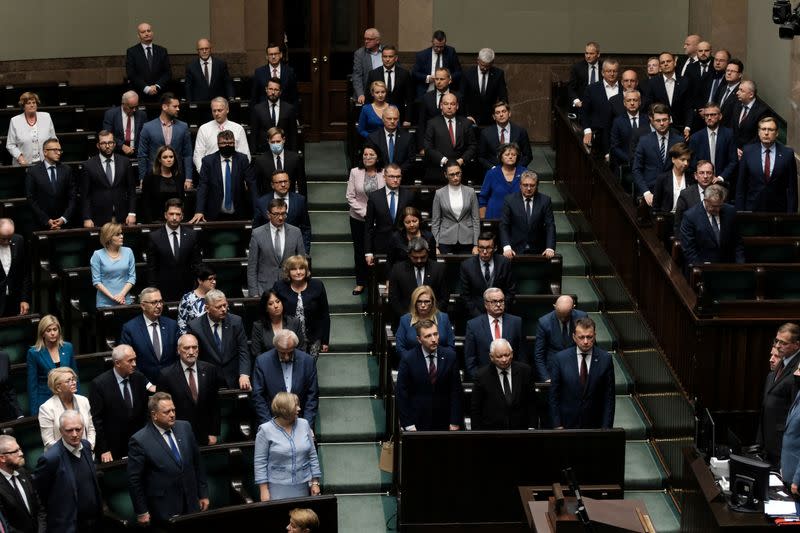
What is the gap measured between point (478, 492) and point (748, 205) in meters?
3.98

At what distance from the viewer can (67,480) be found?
8594 mm

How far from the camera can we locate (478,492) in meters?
9.52

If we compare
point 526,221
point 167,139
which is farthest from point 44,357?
point 526,221

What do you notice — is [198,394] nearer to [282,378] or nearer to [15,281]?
[282,378]

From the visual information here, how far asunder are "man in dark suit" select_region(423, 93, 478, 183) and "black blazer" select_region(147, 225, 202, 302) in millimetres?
2424

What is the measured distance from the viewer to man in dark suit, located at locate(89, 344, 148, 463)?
31.2 feet

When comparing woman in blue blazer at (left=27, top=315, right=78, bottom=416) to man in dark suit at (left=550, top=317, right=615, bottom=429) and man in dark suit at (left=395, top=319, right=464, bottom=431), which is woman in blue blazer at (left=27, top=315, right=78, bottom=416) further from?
man in dark suit at (left=550, top=317, right=615, bottom=429)

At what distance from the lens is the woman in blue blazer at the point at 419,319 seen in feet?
32.7

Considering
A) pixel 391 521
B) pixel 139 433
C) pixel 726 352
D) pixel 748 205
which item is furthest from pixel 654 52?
pixel 139 433

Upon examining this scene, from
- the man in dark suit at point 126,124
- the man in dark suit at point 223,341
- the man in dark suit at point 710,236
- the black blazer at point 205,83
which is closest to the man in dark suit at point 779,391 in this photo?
the man in dark suit at point 710,236

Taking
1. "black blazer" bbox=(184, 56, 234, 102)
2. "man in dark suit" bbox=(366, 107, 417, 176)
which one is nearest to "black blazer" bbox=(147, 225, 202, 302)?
"man in dark suit" bbox=(366, 107, 417, 176)

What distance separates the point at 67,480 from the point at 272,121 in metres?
5.30

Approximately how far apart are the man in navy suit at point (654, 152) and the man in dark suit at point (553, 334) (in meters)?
2.10

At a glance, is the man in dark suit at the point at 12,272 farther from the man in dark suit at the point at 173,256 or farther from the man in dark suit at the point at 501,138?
the man in dark suit at the point at 501,138
